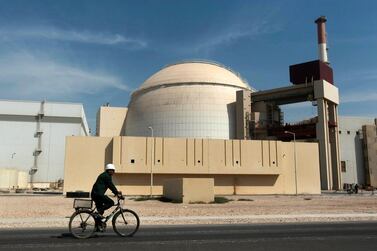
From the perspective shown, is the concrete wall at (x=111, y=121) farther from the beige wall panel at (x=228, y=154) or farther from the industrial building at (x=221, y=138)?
the beige wall panel at (x=228, y=154)

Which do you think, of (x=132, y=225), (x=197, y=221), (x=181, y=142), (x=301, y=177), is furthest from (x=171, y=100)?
(x=132, y=225)

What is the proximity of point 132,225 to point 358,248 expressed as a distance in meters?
6.18

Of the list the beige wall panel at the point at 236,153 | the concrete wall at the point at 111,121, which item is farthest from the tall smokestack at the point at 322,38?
the concrete wall at the point at 111,121

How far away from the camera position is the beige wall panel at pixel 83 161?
5088 centimetres

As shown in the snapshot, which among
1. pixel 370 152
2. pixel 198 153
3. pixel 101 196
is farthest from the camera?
pixel 370 152

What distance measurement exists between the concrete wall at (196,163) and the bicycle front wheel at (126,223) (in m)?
40.6

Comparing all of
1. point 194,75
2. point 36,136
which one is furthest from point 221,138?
point 36,136

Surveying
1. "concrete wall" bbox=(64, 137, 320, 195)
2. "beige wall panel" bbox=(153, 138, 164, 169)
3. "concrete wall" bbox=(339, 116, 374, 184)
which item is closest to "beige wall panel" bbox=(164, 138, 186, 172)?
"concrete wall" bbox=(64, 137, 320, 195)

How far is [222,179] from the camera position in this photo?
5719 centimetres

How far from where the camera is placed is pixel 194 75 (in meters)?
82.1

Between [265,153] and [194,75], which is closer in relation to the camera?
[265,153]

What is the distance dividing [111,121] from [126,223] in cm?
7744

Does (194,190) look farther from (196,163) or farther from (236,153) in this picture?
(236,153)

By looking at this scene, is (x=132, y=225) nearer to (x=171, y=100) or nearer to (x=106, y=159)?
(x=106, y=159)
